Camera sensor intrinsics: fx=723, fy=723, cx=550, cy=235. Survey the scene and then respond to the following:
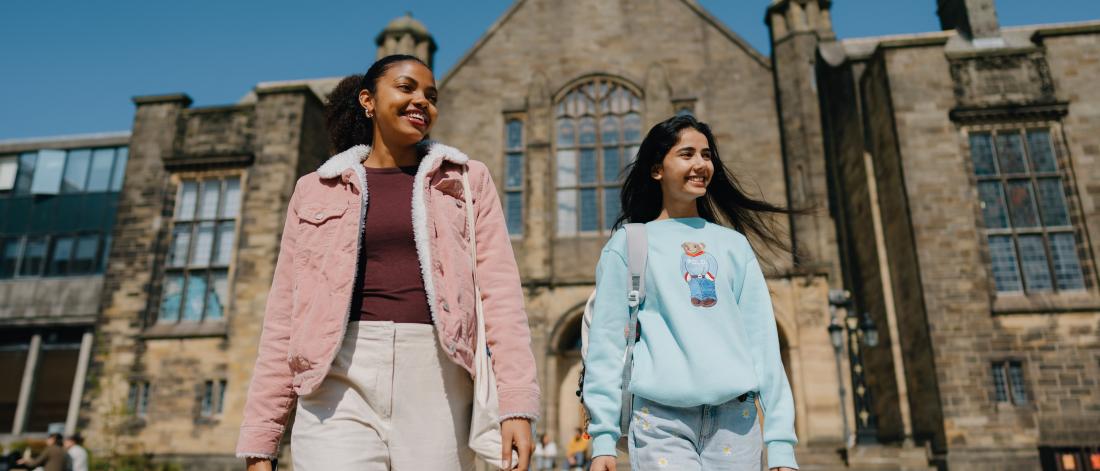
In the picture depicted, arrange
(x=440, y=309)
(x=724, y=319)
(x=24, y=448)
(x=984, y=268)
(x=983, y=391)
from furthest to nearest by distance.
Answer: (x=24, y=448) < (x=984, y=268) < (x=983, y=391) < (x=724, y=319) < (x=440, y=309)

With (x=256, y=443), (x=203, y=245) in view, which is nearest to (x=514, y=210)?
(x=203, y=245)

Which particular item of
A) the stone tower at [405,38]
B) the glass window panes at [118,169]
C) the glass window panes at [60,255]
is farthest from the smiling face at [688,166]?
the glass window panes at [60,255]

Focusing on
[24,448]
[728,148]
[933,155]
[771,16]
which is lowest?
[24,448]

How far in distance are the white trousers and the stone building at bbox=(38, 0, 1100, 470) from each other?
9021mm

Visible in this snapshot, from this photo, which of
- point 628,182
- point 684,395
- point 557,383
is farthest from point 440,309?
point 557,383

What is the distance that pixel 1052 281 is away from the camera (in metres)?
12.6

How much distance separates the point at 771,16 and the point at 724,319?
55.4 ft

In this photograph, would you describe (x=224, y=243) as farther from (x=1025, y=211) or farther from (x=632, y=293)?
(x=1025, y=211)

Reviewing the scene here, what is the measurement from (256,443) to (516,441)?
795 mm

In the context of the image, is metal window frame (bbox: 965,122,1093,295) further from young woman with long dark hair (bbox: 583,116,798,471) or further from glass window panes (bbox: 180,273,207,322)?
glass window panes (bbox: 180,273,207,322)

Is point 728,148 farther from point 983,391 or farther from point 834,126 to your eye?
point 983,391

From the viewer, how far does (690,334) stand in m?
2.49

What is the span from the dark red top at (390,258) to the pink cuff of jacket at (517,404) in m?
0.34

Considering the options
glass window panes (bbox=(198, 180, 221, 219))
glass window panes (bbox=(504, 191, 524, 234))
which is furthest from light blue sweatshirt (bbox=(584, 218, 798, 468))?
glass window panes (bbox=(198, 180, 221, 219))
